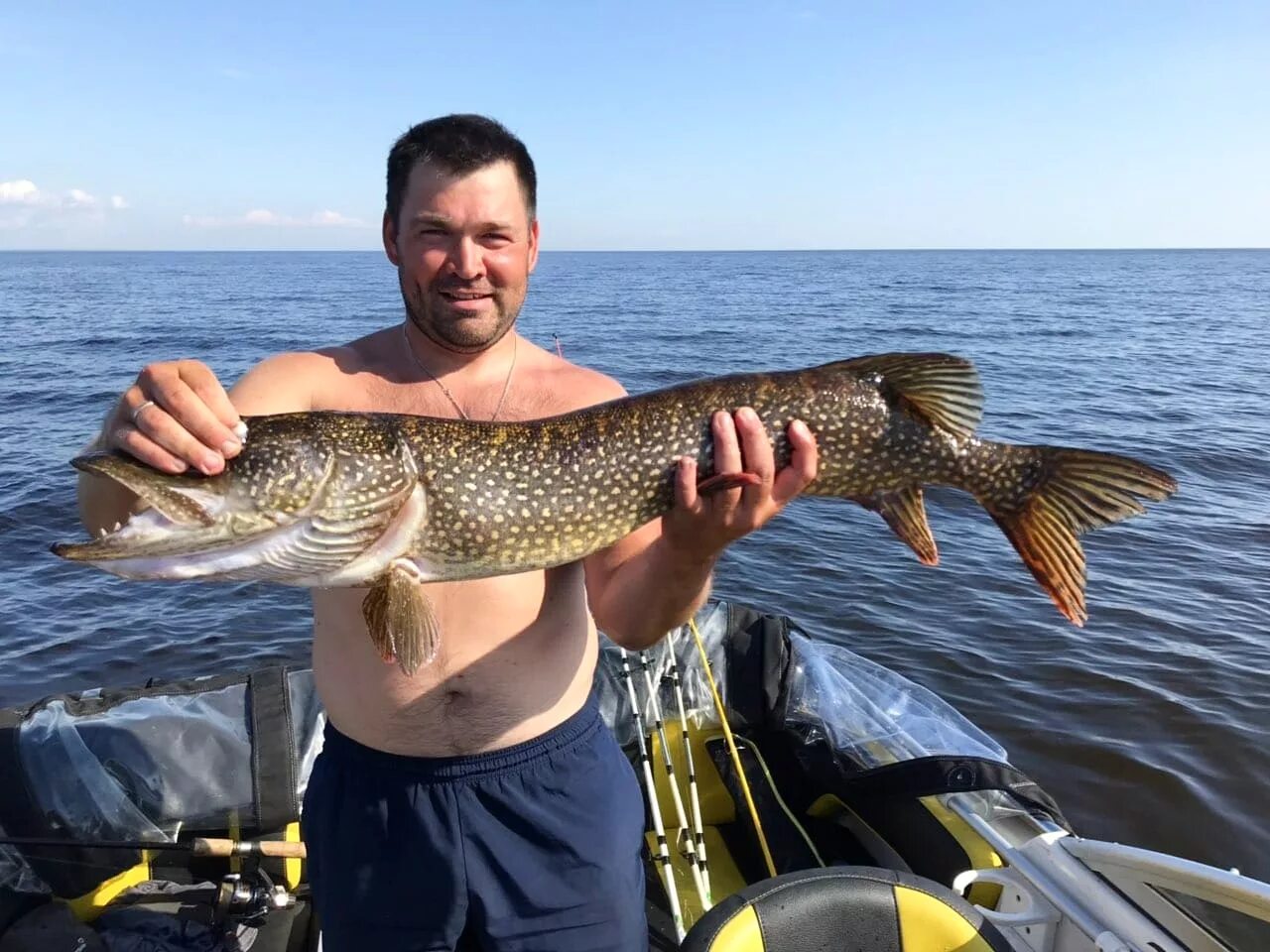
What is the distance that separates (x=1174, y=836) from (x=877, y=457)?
546 centimetres

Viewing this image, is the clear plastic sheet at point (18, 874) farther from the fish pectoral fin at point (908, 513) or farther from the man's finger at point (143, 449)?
the fish pectoral fin at point (908, 513)

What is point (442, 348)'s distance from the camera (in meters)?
3.15

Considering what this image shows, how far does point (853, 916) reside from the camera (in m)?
2.83

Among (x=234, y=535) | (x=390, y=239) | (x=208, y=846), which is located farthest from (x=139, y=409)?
(x=208, y=846)

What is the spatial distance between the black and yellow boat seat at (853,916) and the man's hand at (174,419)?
2094mm

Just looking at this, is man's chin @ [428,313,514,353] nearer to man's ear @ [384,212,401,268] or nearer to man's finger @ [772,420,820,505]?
man's ear @ [384,212,401,268]

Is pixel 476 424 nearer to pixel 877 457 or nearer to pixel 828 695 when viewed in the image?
pixel 877 457

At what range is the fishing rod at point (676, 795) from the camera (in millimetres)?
4340

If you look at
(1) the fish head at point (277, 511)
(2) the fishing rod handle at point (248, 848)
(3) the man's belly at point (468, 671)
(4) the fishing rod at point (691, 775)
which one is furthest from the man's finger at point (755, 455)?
(2) the fishing rod handle at point (248, 848)

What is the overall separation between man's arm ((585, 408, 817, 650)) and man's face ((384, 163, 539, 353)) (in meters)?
0.91

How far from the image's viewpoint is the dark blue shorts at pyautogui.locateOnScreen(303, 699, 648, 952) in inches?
105

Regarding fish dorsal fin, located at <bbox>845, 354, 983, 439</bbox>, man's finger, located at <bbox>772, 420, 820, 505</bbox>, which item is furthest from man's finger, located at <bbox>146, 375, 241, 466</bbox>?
fish dorsal fin, located at <bbox>845, 354, 983, 439</bbox>

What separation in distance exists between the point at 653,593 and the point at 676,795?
2.07 metres

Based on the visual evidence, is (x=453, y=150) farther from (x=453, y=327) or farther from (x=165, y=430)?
(x=165, y=430)
